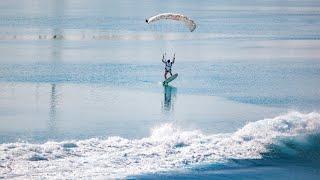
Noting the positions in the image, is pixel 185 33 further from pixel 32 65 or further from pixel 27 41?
pixel 32 65

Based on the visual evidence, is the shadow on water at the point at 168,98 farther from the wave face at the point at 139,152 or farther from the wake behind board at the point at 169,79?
the wave face at the point at 139,152

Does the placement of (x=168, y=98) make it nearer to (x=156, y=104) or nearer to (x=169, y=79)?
(x=156, y=104)

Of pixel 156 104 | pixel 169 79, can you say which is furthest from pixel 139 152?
pixel 169 79

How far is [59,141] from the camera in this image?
26.8 metres

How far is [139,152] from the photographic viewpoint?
24.1 m

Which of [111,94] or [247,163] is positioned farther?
[111,94]

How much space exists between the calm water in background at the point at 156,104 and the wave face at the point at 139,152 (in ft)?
0.12

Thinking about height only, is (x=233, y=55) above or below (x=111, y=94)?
above

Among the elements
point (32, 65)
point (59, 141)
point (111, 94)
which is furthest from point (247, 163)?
point (32, 65)

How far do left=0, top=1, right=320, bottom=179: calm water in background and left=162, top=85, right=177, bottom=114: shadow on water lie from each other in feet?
0.31

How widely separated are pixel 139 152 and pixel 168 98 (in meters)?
13.8

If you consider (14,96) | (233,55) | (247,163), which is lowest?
(247,163)

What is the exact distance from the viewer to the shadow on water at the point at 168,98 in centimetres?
3478

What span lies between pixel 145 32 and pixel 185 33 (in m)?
4.55
